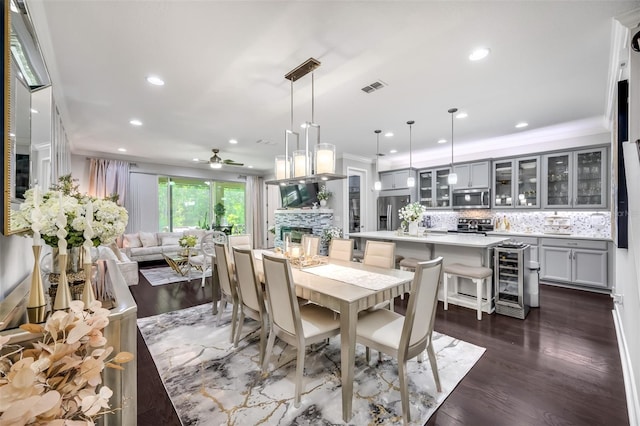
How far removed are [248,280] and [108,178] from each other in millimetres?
6093

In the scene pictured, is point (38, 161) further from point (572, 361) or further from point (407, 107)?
point (572, 361)

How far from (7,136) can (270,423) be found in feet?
6.64

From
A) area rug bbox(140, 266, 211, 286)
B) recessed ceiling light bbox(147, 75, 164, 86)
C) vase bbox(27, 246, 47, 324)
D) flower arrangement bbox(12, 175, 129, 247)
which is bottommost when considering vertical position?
area rug bbox(140, 266, 211, 286)

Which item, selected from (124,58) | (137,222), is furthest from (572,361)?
(137,222)

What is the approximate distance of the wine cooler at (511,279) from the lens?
3.26 metres

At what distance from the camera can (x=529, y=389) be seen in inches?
79.0

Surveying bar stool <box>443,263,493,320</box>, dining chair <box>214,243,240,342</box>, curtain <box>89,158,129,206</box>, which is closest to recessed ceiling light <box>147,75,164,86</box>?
dining chair <box>214,243,240,342</box>

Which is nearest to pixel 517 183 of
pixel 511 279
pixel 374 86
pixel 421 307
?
pixel 511 279

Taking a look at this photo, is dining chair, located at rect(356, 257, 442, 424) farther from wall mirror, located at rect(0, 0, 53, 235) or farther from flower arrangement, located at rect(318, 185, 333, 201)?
flower arrangement, located at rect(318, 185, 333, 201)

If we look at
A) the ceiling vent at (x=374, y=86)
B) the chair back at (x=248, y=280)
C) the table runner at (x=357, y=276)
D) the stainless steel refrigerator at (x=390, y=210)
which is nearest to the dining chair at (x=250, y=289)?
the chair back at (x=248, y=280)

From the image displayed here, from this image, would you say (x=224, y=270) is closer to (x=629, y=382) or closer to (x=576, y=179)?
(x=629, y=382)

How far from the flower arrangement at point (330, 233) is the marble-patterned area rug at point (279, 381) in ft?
10.8

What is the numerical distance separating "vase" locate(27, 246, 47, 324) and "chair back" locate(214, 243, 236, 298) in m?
1.80

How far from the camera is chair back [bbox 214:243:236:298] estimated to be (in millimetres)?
2852
